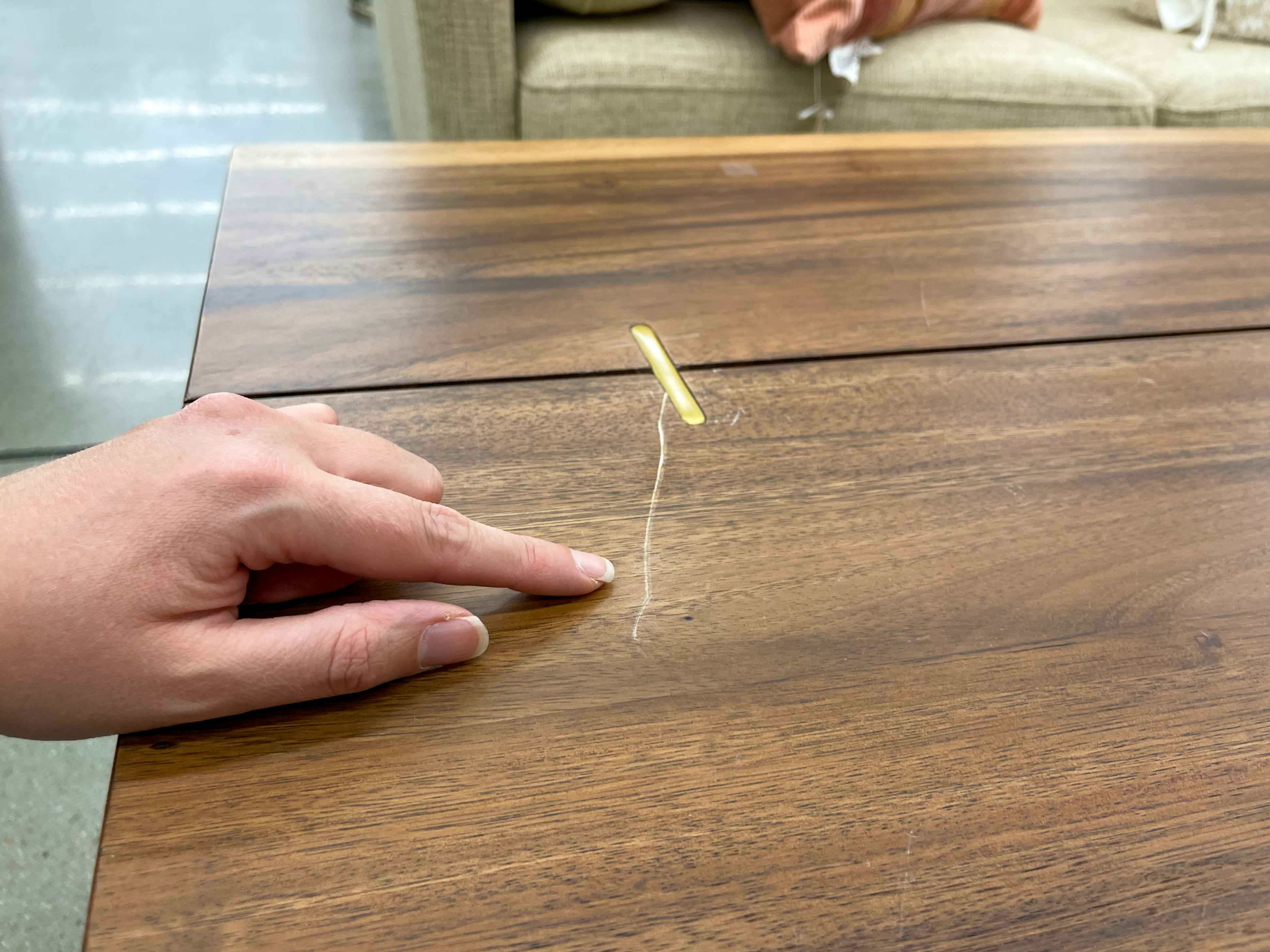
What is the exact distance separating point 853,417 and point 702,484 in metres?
0.13

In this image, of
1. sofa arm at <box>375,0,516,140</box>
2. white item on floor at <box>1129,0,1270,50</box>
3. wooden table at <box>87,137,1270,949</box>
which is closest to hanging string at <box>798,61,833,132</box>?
sofa arm at <box>375,0,516,140</box>

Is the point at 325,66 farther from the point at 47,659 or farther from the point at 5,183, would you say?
the point at 47,659

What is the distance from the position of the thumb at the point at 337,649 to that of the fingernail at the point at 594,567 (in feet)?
0.22

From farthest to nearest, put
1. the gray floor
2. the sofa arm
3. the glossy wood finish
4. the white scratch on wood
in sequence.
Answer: the sofa arm, the gray floor, the white scratch on wood, the glossy wood finish

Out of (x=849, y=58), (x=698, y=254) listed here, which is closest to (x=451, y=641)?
(x=698, y=254)

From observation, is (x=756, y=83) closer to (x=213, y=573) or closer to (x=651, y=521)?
(x=651, y=521)

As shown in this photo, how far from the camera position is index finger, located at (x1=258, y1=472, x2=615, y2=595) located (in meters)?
0.43

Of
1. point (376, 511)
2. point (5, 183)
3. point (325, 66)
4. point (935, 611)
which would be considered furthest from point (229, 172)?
point (325, 66)

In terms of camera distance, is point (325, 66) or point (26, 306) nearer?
point (26, 306)

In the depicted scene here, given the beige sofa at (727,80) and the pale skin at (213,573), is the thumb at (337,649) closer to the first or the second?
the pale skin at (213,573)

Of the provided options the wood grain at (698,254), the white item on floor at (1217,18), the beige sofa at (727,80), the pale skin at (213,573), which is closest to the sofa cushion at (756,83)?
the beige sofa at (727,80)

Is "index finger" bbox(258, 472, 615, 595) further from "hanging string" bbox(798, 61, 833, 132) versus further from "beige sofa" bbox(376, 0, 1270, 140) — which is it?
"hanging string" bbox(798, 61, 833, 132)

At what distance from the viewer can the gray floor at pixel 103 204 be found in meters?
0.94

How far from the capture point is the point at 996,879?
368 mm
